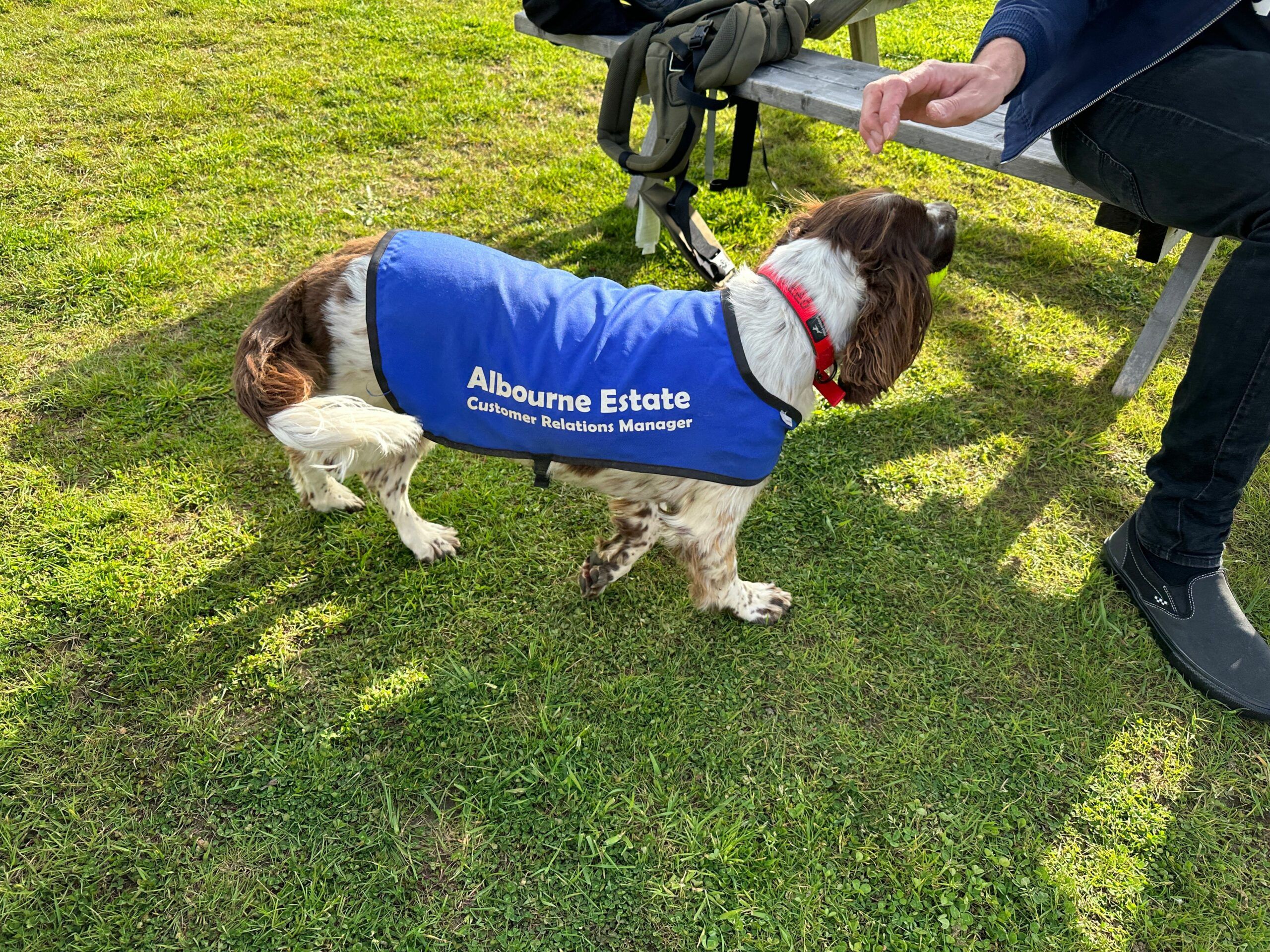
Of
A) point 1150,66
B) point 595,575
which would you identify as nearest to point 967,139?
point 1150,66

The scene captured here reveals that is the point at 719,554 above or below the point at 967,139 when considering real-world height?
below

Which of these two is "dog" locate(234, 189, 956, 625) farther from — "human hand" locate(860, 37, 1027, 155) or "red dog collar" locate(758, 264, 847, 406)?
"human hand" locate(860, 37, 1027, 155)

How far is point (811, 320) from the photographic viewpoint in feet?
7.70

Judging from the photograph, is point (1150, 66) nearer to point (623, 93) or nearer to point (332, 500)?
point (623, 93)

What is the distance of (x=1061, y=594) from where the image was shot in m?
3.04

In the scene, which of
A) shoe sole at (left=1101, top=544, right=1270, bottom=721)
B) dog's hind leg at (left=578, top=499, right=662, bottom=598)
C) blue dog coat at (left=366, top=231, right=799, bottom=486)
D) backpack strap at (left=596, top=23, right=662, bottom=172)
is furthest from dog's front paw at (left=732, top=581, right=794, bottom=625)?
backpack strap at (left=596, top=23, right=662, bottom=172)

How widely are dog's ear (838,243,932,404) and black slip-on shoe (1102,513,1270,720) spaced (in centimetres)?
136

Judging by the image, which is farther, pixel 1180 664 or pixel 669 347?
pixel 1180 664

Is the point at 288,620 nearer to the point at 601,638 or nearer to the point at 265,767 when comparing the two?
the point at 265,767

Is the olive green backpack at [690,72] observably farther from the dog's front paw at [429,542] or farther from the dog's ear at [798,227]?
the dog's front paw at [429,542]

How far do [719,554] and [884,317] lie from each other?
0.95 m

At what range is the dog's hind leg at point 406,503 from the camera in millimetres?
2828

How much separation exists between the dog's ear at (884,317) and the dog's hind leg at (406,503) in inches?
58.2

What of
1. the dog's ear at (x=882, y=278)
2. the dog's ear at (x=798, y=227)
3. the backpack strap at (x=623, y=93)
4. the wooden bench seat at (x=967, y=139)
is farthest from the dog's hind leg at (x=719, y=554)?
the backpack strap at (x=623, y=93)
